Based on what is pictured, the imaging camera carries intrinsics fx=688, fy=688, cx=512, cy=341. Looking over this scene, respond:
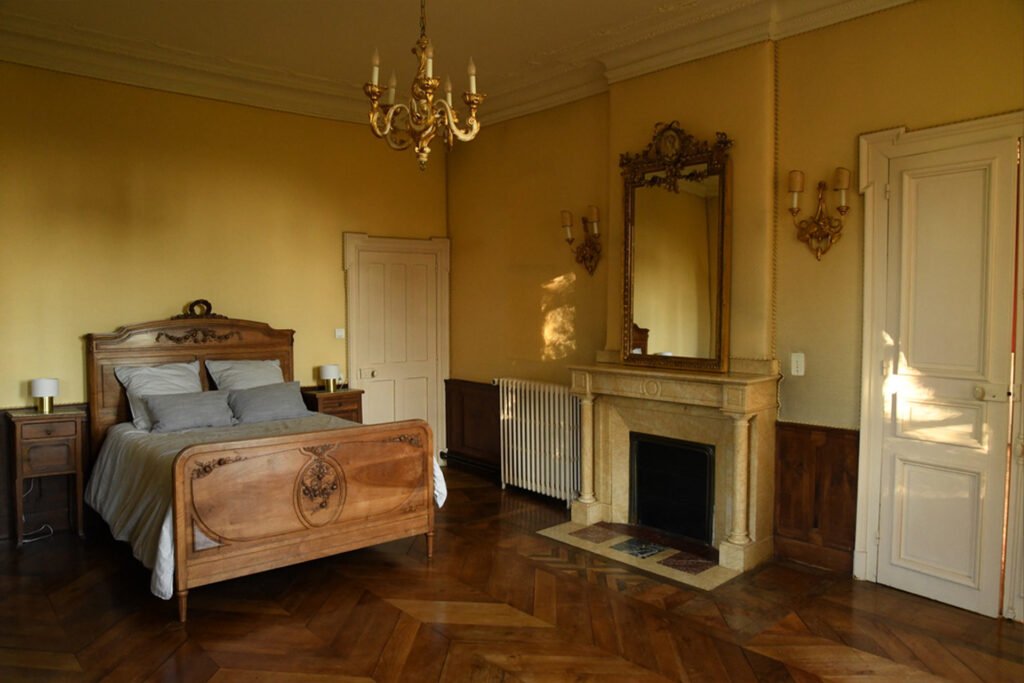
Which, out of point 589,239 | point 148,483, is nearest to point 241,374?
point 148,483

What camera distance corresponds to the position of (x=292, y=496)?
3.46 meters

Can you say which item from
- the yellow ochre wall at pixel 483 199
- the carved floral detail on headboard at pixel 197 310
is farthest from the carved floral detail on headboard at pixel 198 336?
the yellow ochre wall at pixel 483 199

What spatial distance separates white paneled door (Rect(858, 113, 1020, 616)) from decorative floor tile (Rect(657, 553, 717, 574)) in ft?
2.84

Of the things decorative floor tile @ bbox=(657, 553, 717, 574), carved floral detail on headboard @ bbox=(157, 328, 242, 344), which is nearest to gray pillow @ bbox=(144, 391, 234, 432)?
carved floral detail on headboard @ bbox=(157, 328, 242, 344)

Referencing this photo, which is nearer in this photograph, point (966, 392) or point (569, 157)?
point (966, 392)

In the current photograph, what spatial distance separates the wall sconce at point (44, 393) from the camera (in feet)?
14.1

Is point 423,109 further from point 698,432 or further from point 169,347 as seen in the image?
point 169,347

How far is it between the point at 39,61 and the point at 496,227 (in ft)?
10.9

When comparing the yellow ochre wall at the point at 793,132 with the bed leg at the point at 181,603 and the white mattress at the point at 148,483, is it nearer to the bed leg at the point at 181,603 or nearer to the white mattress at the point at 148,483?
the white mattress at the point at 148,483

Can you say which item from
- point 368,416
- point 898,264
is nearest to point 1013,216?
point 898,264

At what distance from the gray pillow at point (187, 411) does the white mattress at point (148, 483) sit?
7cm

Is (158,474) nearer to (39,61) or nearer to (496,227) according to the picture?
(39,61)

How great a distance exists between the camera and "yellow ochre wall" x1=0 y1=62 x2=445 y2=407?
14.5 ft

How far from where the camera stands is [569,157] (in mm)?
5176
